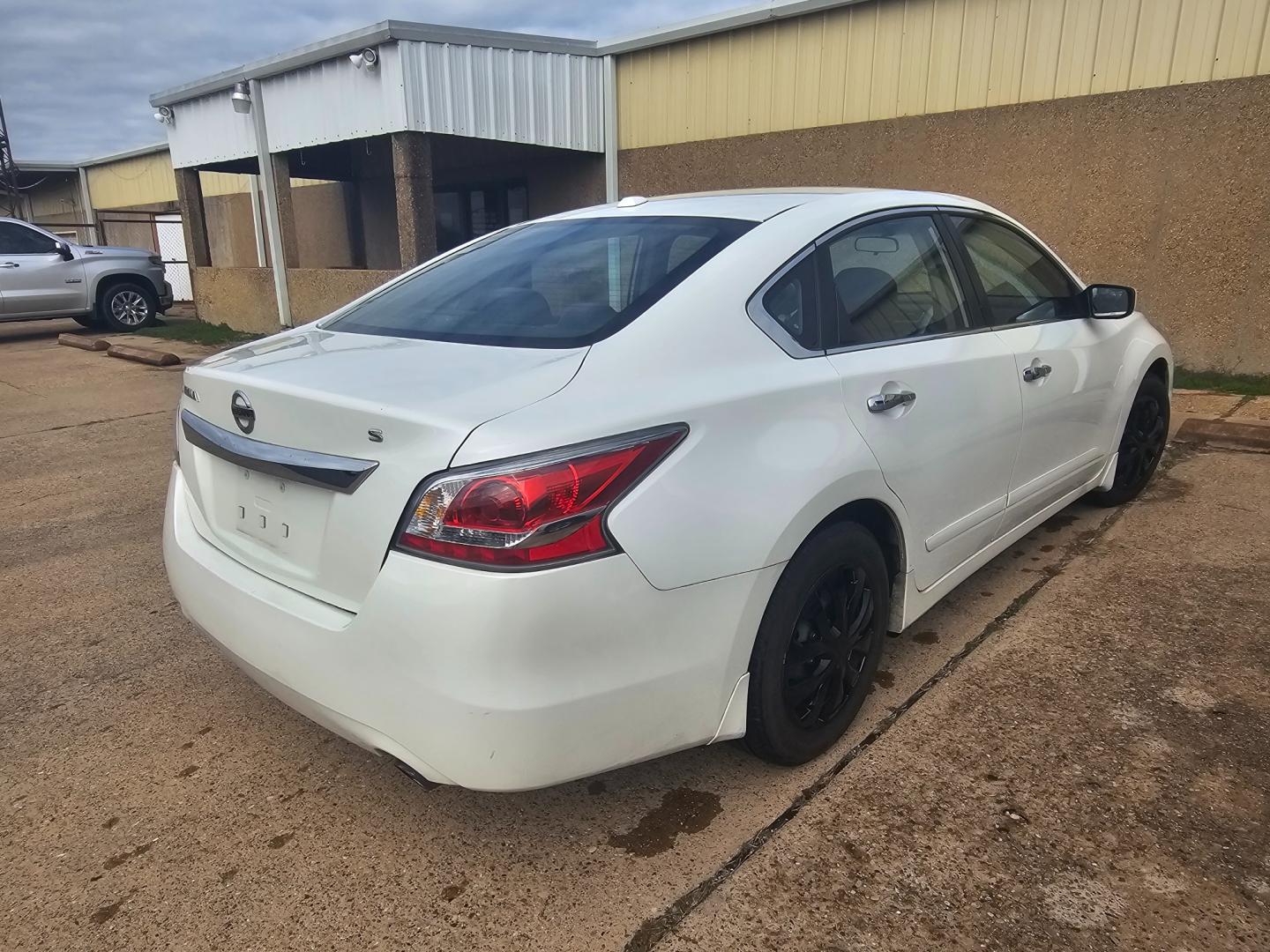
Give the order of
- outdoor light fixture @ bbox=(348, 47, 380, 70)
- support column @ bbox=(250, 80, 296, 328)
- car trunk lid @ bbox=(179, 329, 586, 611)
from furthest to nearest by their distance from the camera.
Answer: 1. support column @ bbox=(250, 80, 296, 328)
2. outdoor light fixture @ bbox=(348, 47, 380, 70)
3. car trunk lid @ bbox=(179, 329, 586, 611)

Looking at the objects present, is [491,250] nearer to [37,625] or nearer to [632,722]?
[632,722]

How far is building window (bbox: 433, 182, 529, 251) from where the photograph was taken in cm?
1256

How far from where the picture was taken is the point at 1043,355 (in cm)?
342

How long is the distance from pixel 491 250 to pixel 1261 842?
2807 millimetres

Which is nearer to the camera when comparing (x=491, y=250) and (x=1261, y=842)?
(x=1261, y=842)

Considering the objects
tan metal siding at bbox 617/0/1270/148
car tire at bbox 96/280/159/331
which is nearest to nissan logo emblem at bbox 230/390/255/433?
tan metal siding at bbox 617/0/1270/148

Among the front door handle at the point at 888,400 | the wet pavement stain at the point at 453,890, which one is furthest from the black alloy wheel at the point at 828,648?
the wet pavement stain at the point at 453,890

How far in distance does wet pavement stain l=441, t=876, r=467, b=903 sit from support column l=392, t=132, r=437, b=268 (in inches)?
327

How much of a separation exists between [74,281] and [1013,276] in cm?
1390

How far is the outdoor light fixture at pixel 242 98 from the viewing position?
1133 centimetres

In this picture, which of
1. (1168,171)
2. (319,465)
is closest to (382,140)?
(1168,171)

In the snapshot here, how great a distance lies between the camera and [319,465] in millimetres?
2035

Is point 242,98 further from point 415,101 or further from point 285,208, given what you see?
point 415,101

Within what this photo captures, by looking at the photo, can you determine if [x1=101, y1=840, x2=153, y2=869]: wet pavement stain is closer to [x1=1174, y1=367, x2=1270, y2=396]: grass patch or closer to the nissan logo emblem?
the nissan logo emblem
